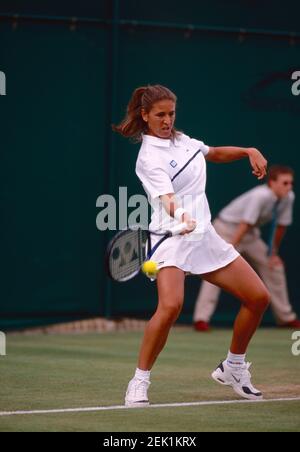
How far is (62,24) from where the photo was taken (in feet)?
40.0

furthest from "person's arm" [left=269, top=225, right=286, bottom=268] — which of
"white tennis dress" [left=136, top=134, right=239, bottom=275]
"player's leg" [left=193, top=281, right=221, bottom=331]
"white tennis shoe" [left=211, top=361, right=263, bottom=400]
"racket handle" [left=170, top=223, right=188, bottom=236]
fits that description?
"racket handle" [left=170, top=223, right=188, bottom=236]

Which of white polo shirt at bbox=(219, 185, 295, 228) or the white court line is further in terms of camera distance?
white polo shirt at bbox=(219, 185, 295, 228)

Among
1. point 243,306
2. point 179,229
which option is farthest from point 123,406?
point 179,229

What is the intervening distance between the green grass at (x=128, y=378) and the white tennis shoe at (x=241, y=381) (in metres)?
0.12

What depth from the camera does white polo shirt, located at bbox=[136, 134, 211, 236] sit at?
7074mm

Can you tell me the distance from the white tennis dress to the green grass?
863 mm

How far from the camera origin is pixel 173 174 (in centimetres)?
720

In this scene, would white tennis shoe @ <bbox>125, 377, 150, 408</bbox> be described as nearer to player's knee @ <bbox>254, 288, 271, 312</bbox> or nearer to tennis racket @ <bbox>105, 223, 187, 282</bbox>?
tennis racket @ <bbox>105, 223, 187, 282</bbox>

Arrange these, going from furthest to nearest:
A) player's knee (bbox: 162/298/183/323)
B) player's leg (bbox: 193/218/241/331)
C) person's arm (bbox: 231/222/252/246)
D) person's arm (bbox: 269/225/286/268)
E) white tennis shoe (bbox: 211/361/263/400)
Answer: person's arm (bbox: 269/225/286/268)
player's leg (bbox: 193/218/241/331)
person's arm (bbox: 231/222/252/246)
white tennis shoe (bbox: 211/361/263/400)
player's knee (bbox: 162/298/183/323)

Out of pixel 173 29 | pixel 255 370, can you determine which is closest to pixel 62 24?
pixel 173 29

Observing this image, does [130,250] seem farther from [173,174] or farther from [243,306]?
[243,306]

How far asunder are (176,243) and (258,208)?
5501 millimetres

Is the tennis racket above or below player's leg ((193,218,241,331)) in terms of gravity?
above
